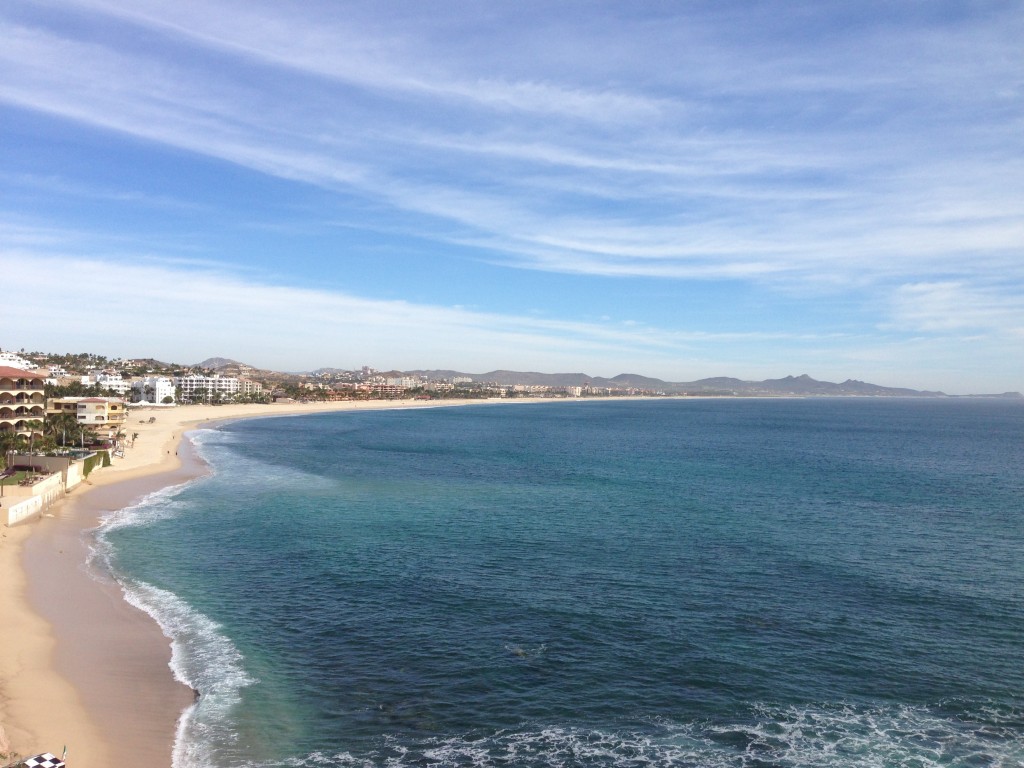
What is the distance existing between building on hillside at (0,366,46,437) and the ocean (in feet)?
71.2

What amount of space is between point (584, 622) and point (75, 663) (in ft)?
64.9

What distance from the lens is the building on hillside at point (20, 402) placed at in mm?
68875

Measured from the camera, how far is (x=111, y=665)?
82.7 feet

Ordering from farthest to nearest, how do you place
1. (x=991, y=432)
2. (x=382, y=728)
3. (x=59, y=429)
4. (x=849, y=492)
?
1. (x=991, y=432)
2. (x=59, y=429)
3. (x=849, y=492)
4. (x=382, y=728)

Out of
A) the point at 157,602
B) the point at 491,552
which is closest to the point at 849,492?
the point at 491,552

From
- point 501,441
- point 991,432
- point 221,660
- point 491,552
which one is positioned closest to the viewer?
point 221,660

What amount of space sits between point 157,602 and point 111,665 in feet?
24.0

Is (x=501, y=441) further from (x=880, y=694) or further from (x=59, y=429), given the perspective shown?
(x=880, y=694)

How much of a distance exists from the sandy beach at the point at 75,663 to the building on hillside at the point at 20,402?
2902 centimetres

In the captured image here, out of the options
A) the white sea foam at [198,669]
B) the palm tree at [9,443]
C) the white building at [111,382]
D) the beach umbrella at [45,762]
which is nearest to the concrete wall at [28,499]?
→ the palm tree at [9,443]

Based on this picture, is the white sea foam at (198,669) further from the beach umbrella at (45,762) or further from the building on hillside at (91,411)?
the building on hillside at (91,411)

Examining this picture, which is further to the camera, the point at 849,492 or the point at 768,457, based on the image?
the point at 768,457

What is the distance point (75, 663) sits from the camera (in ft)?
82.9

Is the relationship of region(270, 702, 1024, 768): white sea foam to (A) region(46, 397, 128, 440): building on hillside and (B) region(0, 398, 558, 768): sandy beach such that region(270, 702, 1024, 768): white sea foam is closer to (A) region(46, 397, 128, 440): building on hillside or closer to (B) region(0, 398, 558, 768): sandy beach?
(B) region(0, 398, 558, 768): sandy beach
